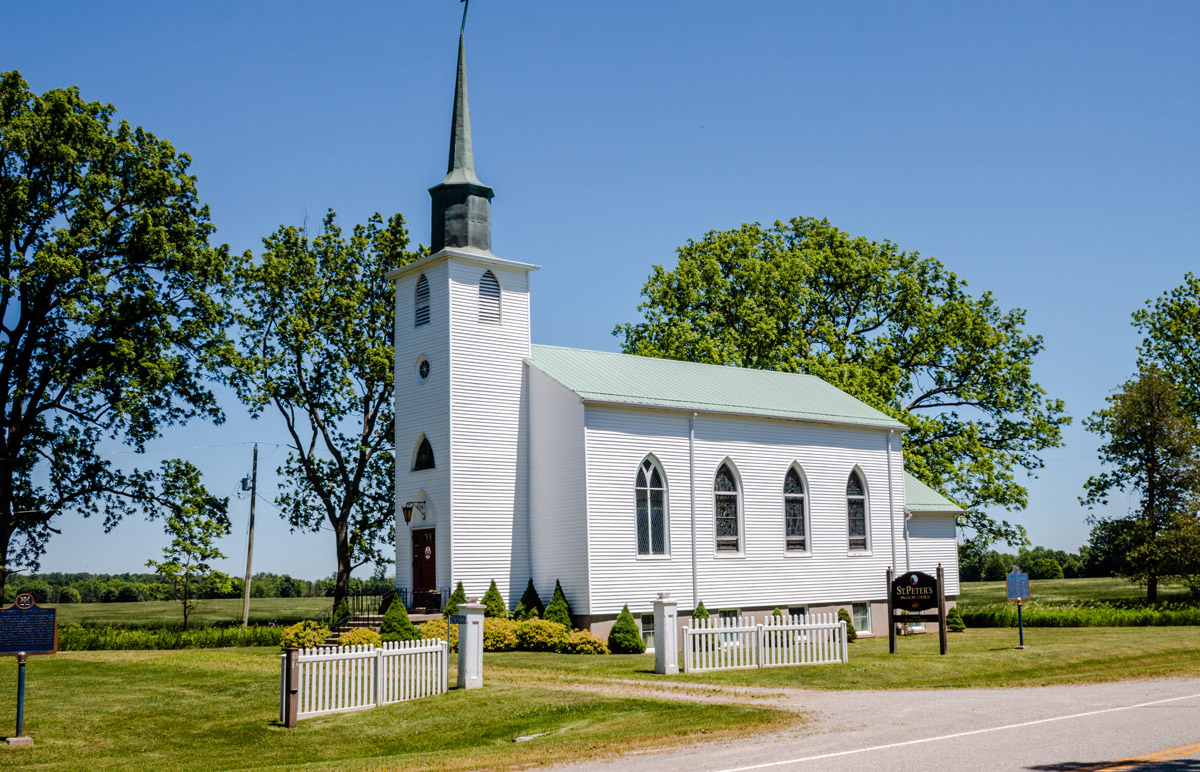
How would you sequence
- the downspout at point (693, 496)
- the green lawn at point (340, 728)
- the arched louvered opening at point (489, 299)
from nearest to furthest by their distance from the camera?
1. the green lawn at point (340, 728)
2. the downspout at point (693, 496)
3. the arched louvered opening at point (489, 299)

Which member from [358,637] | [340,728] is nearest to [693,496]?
[358,637]

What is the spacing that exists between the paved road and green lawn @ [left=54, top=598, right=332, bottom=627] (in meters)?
27.4

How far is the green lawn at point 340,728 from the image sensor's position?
46.0 ft

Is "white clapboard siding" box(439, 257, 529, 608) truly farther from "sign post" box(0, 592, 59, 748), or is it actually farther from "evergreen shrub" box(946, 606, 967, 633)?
"evergreen shrub" box(946, 606, 967, 633)

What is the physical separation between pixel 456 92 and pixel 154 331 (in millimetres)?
12335

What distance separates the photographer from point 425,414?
32.1 meters

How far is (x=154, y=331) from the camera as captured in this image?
35.7 m

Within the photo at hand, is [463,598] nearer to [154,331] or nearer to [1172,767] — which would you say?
[154,331]

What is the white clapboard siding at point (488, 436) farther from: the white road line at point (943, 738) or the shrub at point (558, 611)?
the white road line at point (943, 738)

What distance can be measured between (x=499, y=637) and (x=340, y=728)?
36.9 ft

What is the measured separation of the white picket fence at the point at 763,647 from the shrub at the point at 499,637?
20.2 feet

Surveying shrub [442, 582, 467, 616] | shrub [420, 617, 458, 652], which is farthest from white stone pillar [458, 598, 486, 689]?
shrub [442, 582, 467, 616]

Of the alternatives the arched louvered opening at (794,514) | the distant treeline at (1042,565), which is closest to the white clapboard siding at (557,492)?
the arched louvered opening at (794,514)

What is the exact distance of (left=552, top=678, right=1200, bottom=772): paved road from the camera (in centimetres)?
1091
